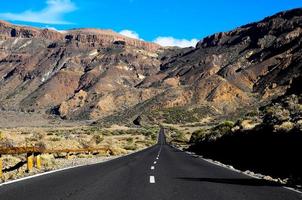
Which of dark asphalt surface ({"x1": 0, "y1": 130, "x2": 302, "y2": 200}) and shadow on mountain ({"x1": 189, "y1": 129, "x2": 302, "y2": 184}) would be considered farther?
shadow on mountain ({"x1": 189, "y1": 129, "x2": 302, "y2": 184})

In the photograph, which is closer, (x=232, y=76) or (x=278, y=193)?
(x=278, y=193)

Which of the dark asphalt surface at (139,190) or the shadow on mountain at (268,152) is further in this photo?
the shadow on mountain at (268,152)

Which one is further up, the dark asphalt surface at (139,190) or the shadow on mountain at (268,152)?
the shadow on mountain at (268,152)

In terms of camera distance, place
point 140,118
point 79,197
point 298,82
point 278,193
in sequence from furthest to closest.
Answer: point 140,118
point 298,82
point 278,193
point 79,197

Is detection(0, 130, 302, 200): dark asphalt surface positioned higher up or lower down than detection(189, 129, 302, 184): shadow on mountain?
lower down

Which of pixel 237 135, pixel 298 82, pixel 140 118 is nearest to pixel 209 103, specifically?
pixel 140 118

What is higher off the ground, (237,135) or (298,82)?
(298,82)

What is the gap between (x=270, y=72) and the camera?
17938 cm

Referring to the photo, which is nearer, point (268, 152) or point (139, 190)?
point (139, 190)

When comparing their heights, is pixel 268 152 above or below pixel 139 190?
above

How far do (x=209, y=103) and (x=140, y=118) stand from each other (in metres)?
24.5

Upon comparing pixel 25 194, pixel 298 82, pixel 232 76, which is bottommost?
pixel 25 194

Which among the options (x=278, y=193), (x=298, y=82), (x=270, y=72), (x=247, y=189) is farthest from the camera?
(x=270, y=72)

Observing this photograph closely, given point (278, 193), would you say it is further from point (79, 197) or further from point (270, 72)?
point (270, 72)
